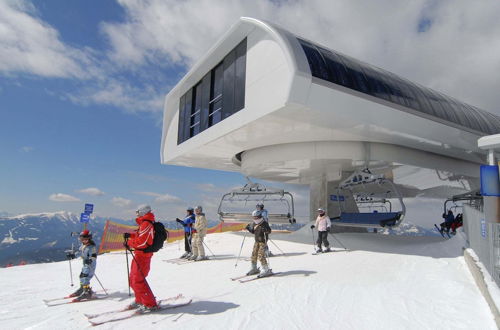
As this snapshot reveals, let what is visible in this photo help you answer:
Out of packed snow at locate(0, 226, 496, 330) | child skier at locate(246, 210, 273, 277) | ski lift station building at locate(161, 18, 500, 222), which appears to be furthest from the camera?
ski lift station building at locate(161, 18, 500, 222)

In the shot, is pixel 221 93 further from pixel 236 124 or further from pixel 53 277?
pixel 53 277

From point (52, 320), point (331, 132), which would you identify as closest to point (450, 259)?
point (331, 132)

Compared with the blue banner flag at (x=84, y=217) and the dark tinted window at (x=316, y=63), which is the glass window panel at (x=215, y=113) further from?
the blue banner flag at (x=84, y=217)

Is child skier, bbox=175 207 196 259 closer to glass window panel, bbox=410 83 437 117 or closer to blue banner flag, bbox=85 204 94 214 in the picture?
blue banner flag, bbox=85 204 94 214

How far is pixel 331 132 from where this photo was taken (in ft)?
43.9

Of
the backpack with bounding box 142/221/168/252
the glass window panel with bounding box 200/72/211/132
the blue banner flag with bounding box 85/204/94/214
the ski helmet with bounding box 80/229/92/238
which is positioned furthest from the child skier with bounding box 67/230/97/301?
the glass window panel with bounding box 200/72/211/132

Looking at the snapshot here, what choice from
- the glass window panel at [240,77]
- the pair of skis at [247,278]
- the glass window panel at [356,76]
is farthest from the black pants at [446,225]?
the pair of skis at [247,278]

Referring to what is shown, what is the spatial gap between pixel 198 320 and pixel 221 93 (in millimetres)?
11730

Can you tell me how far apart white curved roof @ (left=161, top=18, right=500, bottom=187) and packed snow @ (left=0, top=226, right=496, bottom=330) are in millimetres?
5109

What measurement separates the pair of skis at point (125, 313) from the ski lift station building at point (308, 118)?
6.64 m

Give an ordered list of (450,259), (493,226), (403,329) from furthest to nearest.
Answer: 1. (450,259)
2. (493,226)
3. (403,329)

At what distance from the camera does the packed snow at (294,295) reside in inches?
179

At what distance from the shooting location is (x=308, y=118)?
11555mm

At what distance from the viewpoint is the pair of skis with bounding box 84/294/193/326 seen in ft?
15.0
